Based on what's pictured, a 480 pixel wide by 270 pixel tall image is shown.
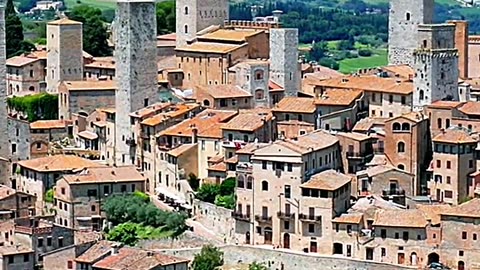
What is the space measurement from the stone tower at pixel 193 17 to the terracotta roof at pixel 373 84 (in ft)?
26.5

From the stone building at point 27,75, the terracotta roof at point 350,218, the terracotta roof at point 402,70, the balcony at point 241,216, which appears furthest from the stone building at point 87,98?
the terracotta roof at point 350,218

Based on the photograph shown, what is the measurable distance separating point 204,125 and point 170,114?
75.6 inches

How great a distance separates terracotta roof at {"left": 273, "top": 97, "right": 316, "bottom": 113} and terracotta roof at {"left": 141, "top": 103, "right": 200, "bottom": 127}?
3.13m

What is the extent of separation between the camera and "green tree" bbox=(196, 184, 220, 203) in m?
50.9

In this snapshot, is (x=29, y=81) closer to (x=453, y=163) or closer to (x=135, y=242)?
(x=135, y=242)

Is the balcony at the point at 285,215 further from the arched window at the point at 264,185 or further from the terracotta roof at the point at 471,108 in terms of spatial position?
the terracotta roof at the point at 471,108

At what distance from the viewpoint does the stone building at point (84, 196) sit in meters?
51.5

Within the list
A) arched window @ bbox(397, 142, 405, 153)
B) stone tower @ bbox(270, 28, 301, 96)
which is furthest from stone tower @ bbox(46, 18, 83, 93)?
arched window @ bbox(397, 142, 405, 153)

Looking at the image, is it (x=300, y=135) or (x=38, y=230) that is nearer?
(x=38, y=230)

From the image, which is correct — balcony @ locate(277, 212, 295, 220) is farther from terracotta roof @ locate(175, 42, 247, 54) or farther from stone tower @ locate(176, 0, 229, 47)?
stone tower @ locate(176, 0, 229, 47)

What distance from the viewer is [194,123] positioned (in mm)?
54031

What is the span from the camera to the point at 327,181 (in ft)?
156

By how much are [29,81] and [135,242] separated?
16.1 m

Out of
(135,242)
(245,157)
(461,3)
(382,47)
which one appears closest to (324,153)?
(245,157)
